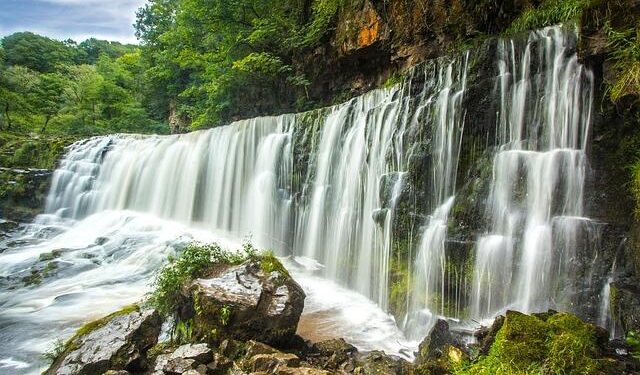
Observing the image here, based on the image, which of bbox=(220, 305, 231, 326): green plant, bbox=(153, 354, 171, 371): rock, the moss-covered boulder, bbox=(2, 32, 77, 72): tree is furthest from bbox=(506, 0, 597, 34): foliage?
bbox=(2, 32, 77, 72): tree

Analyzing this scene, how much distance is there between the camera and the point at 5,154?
17.9m

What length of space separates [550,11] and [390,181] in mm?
4869

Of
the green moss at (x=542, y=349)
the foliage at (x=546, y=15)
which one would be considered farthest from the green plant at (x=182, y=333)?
the foliage at (x=546, y=15)

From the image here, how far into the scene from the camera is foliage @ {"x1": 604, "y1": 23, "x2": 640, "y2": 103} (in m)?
5.16

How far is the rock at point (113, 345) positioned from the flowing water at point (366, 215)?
150 centimetres

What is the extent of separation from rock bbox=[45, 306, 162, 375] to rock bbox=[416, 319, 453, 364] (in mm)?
3357

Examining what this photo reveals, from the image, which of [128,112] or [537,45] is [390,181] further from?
[128,112]

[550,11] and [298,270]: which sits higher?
[550,11]

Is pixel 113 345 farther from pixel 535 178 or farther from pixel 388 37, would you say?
pixel 388 37

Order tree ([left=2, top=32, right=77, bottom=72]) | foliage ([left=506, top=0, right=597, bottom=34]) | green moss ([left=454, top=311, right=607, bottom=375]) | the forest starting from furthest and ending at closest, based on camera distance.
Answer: tree ([left=2, top=32, right=77, bottom=72])
the forest
foliage ([left=506, top=0, right=597, bottom=34])
green moss ([left=454, top=311, right=607, bottom=375])

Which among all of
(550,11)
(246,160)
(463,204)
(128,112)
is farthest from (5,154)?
(550,11)

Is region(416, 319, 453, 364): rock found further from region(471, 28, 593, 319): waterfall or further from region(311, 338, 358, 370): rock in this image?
region(471, 28, 593, 319): waterfall

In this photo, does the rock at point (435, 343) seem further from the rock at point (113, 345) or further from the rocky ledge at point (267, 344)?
the rock at point (113, 345)

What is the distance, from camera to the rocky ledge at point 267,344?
12.2ft
